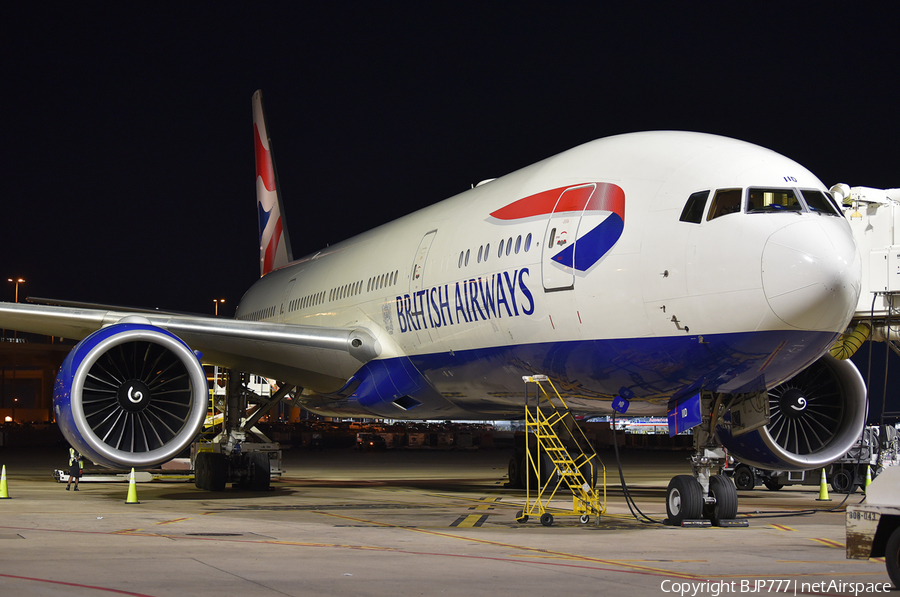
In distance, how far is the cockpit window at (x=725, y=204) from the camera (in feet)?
30.4

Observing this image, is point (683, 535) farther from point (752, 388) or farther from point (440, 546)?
point (440, 546)

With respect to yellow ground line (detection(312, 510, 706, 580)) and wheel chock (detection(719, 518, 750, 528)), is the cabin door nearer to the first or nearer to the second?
yellow ground line (detection(312, 510, 706, 580))

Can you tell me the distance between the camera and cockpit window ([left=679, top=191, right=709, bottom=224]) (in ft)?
30.9

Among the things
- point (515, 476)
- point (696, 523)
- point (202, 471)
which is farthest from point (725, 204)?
point (202, 471)

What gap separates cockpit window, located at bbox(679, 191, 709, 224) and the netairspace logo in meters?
3.76

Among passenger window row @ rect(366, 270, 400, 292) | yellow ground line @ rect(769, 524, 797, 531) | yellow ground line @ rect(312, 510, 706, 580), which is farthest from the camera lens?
passenger window row @ rect(366, 270, 400, 292)

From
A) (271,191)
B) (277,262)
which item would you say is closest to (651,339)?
(277,262)

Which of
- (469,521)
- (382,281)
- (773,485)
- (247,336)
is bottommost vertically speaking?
(773,485)

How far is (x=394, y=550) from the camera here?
860 cm

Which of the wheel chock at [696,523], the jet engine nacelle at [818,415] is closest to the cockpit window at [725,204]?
the wheel chock at [696,523]

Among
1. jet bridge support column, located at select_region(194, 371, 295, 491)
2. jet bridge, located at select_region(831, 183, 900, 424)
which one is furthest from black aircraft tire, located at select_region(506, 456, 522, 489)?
jet bridge, located at select_region(831, 183, 900, 424)

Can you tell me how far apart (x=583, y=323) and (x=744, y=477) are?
1043 cm

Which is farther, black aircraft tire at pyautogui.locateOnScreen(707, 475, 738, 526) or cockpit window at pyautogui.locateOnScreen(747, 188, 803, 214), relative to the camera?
black aircraft tire at pyautogui.locateOnScreen(707, 475, 738, 526)

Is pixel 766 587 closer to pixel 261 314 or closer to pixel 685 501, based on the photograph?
pixel 685 501
